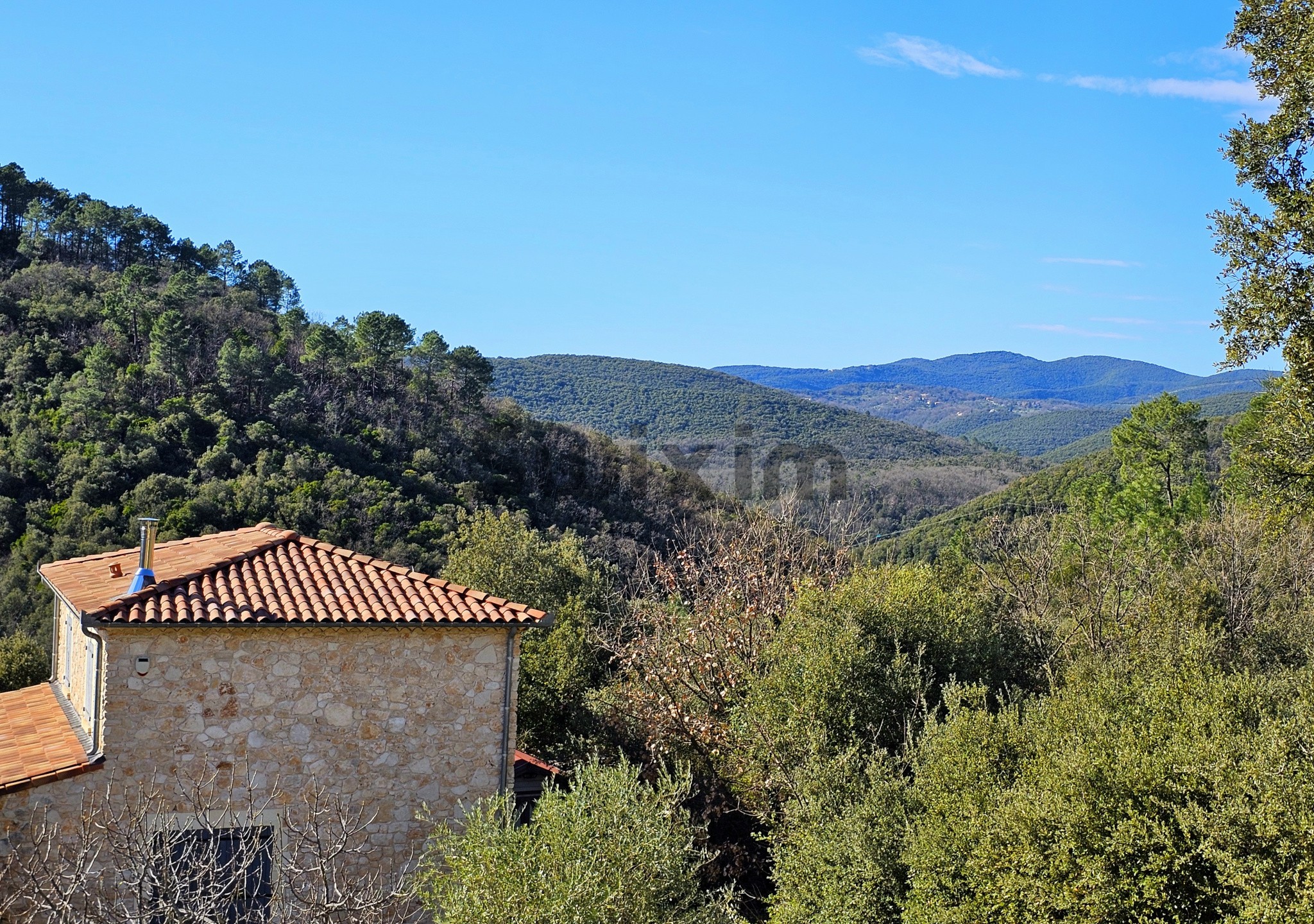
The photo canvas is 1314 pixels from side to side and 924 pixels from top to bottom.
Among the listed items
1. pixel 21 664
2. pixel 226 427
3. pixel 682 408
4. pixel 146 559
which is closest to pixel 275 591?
pixel 146 559

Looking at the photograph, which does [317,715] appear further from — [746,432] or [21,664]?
[746,432]

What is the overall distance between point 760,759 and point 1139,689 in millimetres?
4611

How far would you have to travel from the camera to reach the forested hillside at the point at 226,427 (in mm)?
27609

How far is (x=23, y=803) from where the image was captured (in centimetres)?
973

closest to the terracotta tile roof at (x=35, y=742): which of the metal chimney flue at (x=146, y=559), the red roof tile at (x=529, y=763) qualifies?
the metal chimney flue at (x=146, y=559)

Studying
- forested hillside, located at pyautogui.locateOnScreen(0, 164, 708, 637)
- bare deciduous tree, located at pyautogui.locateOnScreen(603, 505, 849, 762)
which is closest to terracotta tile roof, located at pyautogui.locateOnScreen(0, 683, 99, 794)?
bare deciduous tree, located at pyautogui.locateOnScreen(603, 505, 849, 762)

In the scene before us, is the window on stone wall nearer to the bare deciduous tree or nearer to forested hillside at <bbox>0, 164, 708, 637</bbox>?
the bare deciduous tree

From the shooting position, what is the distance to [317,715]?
34.9ft

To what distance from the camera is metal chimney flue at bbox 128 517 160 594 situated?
35.8 ft

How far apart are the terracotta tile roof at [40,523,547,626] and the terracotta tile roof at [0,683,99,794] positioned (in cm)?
151

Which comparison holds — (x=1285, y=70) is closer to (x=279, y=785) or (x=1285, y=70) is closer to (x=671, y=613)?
(x=671, y=613)

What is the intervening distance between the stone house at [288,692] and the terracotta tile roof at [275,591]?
0.03 m

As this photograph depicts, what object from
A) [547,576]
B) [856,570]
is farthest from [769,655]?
[547,576]

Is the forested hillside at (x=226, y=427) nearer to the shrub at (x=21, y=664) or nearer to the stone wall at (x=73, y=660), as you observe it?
the shrub at (x=21, y=664)
